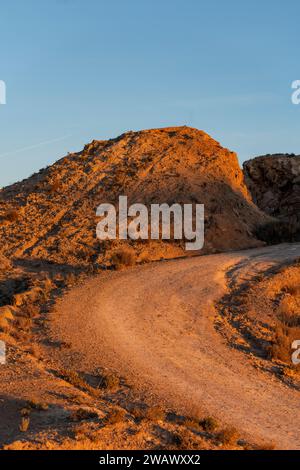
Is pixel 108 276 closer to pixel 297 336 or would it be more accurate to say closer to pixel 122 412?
pixel 297 336

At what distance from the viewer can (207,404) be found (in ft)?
33.9

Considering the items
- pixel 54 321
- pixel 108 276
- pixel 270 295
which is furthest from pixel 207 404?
pixel 108 276

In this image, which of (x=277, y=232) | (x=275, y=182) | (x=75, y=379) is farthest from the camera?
(x=275, y=182)

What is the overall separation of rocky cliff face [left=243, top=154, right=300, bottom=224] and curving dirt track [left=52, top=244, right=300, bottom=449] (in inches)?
831

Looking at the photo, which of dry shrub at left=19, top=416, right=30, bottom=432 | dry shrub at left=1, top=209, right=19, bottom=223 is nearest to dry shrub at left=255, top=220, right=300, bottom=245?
dry shrub at left=1, top=209, right=19, bottom=223

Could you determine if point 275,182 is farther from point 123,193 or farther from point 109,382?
point 109,382

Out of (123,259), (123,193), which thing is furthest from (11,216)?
(123,259)

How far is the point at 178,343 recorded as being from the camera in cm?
1392

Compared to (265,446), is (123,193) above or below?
above

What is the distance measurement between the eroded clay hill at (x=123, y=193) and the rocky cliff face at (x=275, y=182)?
928 cm

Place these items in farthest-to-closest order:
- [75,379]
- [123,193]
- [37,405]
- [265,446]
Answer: [123,193]
[75,379]
[37,405]
[265,446]

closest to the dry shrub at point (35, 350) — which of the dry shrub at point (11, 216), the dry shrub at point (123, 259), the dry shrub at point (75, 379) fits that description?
the dry shrub at point (75, 379)

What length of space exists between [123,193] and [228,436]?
19808 mm

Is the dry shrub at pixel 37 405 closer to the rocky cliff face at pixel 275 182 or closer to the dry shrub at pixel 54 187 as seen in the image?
the dry shrub at pixel 54 187
